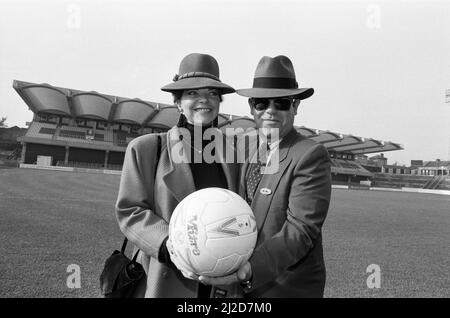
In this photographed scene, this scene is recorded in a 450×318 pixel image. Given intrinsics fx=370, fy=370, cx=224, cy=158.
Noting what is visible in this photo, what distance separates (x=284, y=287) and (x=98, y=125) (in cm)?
6053

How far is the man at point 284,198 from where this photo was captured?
2.09 meters

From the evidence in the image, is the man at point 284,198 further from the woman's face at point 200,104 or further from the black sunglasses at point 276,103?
the woman's face at point 200,104

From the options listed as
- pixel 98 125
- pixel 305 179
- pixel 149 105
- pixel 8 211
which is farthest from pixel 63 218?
pixel 98 125

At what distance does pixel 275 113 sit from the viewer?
249cm

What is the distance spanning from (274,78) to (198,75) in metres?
0.51

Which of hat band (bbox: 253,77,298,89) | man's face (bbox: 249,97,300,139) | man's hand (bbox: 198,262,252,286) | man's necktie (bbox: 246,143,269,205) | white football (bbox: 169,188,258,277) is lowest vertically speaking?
man's hand (bbox: 198,262,252,286)

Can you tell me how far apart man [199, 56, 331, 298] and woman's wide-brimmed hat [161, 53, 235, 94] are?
21cm

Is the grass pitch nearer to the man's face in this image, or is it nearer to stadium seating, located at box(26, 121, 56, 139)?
the man's face

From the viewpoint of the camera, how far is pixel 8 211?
33.2ft

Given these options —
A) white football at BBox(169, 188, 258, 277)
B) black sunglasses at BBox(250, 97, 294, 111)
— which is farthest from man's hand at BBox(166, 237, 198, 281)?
black sunglasses at BBox(250, 97, 294, 111)

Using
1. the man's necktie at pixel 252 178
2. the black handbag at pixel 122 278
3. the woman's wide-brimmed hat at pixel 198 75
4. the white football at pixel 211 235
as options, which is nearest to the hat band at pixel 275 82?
the woman's wide-brimmed hat at pixel 198 75

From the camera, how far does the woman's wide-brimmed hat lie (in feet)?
7.77

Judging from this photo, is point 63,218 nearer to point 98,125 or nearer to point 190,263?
point 190,263

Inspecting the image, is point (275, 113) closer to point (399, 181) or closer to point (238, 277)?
point (238, 277)
